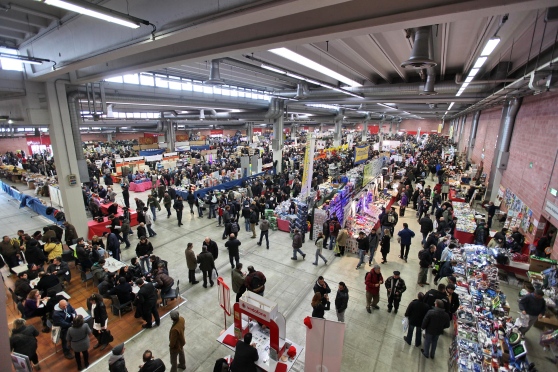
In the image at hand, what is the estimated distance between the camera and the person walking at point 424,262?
7055 mm

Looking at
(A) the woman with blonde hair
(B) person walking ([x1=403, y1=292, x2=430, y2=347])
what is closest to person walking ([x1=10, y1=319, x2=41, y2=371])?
(A) the woman with blonde hair

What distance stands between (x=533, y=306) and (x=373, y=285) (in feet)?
10.2

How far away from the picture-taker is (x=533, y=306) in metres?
5.48

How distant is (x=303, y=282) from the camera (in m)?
7.61

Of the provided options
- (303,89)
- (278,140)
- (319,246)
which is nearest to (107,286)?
(319,246)

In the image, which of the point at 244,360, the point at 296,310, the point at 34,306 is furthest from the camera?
the point at 296,310

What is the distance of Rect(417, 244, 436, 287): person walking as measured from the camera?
23.1ft

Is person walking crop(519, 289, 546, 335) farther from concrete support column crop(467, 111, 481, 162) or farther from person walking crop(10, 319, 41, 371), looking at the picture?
concrete support column crop(467, 111, 481, 162)

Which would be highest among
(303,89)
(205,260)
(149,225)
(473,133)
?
(303,89)

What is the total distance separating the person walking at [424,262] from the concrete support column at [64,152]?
11723 mm

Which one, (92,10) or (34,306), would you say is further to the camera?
(34,306)

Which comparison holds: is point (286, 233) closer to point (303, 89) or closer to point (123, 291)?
point (123, 291)

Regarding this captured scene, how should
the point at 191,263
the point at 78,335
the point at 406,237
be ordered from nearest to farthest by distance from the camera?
the point at 78,335, the point at 191,263, the point at 406,237

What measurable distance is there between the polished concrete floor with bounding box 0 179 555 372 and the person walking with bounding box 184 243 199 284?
213mm
